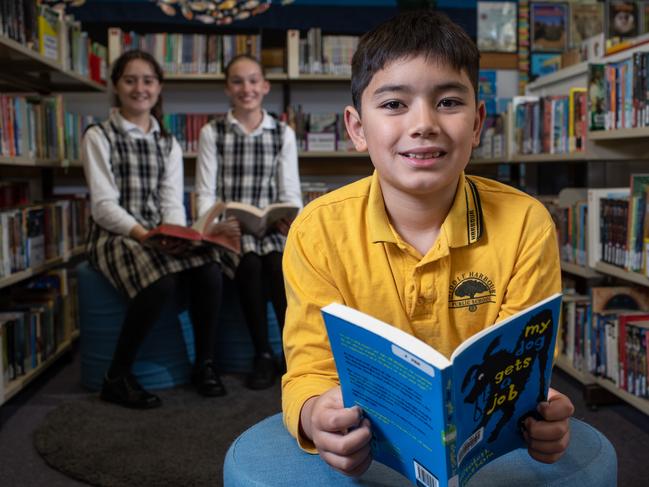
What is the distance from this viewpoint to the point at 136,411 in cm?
219

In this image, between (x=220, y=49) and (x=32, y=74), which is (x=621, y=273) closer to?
(x=220, y=49)

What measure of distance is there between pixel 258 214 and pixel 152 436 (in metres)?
0.80

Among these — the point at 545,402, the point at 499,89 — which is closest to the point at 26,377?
the point at 545,402

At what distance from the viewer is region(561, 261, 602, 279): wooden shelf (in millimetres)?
2365

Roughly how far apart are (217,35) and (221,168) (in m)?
1.28

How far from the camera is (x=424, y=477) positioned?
25.7 inches

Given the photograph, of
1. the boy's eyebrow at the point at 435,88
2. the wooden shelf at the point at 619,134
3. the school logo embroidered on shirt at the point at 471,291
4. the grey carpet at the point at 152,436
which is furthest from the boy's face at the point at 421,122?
the wooden shelf at the point at 619,134

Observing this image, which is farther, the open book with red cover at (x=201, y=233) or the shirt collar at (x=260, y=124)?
the shirt collar at (x=260, y=124)

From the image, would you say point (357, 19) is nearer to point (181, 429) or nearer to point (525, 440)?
point (181, 429)

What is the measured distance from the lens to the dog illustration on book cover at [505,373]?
0.63 meters

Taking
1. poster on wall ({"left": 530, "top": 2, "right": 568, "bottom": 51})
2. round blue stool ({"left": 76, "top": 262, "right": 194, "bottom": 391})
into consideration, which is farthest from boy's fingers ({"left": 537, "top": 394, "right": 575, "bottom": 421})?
poster on wall ({"left": 530, "top": 2, "right": 568, "bottom": 51})

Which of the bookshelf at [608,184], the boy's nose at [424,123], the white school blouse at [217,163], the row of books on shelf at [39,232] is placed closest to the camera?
the boy's nose at [424,123]

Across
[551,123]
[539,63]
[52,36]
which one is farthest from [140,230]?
[539,63]

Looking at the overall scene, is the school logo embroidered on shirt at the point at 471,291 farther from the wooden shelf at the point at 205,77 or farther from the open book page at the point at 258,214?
the wooden shelf at the point at 205,77
